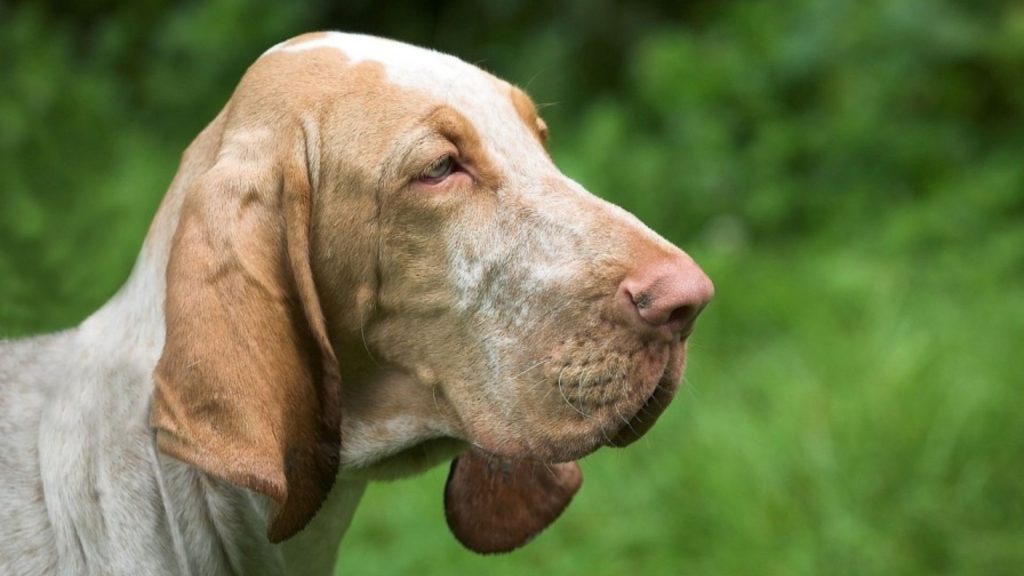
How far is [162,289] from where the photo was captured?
2646mm

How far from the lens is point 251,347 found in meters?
2.45

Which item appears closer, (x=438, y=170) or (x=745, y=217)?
(x=438, y=170)

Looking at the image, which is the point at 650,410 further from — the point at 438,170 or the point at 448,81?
the point at 448,81

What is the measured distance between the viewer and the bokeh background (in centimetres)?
468

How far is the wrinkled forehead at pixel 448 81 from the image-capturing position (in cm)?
269

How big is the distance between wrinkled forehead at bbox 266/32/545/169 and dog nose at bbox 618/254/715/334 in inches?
15.3

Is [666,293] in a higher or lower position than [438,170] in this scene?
lower

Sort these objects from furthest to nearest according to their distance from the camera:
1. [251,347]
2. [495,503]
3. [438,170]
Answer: [495,503] → [438,170] → [251,347]

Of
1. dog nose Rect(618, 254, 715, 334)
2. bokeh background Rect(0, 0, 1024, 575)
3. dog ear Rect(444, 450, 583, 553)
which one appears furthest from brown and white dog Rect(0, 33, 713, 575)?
bokeh background Rect(0, 0, 1024, 575)

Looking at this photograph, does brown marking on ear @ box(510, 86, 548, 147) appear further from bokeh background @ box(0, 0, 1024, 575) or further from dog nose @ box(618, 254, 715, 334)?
bokeh background @ box(0, 0, 1024, 575)

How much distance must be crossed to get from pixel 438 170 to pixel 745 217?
181 inches

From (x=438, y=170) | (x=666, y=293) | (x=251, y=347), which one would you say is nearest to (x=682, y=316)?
(x=666, y=293)

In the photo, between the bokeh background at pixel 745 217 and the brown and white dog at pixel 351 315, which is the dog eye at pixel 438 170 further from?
the bokeh background at pixel 745 217

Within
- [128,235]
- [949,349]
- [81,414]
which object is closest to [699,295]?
[81,414]
